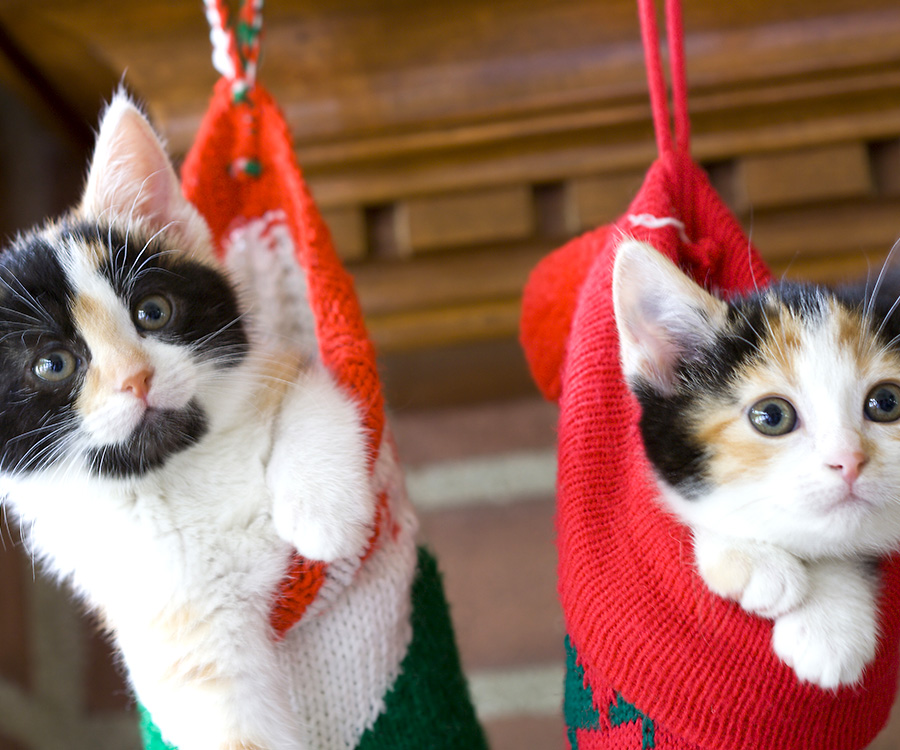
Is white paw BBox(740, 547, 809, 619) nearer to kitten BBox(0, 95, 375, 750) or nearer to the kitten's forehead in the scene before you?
the kitten's forehead

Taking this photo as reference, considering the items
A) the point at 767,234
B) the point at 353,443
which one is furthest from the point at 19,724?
the point at 767,234

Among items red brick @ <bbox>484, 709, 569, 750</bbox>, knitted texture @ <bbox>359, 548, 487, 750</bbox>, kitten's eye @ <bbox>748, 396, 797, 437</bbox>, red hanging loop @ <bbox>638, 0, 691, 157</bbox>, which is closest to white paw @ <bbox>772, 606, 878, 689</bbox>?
kitten's eye @ <bbox>748, 396, 797, 437</bbox>

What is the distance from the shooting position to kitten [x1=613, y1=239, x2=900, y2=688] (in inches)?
23.3

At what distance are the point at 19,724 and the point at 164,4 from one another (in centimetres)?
93

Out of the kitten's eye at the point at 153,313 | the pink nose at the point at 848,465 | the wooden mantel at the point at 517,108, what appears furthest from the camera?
the wooden mantel at the point at 517,108

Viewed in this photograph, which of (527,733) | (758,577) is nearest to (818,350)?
(758,577)

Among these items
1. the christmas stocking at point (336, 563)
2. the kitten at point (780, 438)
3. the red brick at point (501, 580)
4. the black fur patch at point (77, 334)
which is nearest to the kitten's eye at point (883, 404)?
the kitten at point (780, 438)

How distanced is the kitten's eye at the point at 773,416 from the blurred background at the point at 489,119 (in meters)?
0.40

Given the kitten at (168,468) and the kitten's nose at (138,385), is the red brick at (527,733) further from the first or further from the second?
the kitten's nose at (138,385)

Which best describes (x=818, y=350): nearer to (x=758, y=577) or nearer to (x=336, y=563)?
(x=758, y=577)

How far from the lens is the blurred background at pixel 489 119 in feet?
3.02

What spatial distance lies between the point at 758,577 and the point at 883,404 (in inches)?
6.6

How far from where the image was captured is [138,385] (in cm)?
65

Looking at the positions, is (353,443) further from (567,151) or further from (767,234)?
(767,234)
